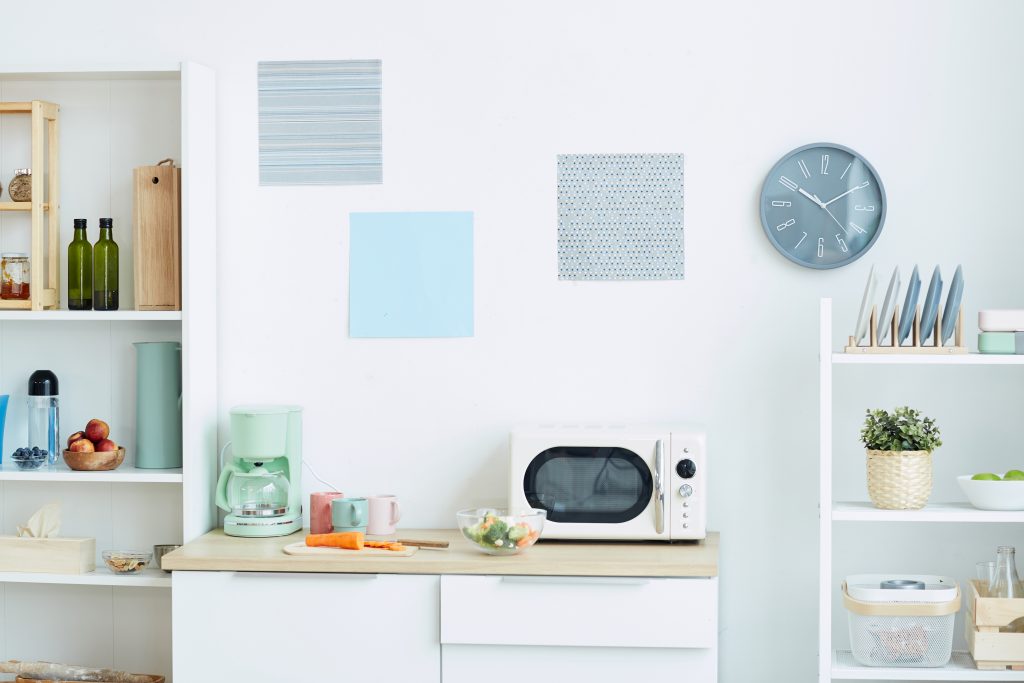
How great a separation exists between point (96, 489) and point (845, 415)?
2014mm

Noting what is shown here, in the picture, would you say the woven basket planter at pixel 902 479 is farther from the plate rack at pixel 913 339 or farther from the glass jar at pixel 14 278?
the glass jar at pixel 14 278

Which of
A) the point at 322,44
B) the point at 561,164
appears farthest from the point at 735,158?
the point at 322,44

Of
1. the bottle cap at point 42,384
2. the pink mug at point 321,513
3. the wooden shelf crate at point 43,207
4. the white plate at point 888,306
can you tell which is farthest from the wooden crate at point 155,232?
the white plate at point 888,306

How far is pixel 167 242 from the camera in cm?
277

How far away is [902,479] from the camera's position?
2488 millimetres

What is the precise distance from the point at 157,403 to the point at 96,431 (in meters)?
0.17

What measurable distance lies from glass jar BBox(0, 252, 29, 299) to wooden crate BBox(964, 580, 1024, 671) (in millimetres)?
2446

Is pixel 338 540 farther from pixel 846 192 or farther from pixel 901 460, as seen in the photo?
pixel 846 192

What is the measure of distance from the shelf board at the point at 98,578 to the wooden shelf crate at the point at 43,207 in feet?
2.24

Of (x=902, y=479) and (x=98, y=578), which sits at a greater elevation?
(x=902, y=479)

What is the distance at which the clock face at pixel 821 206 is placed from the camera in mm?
2732

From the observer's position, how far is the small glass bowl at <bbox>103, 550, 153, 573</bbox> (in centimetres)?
276

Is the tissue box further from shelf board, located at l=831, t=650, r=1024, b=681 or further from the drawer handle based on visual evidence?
shelf board, located at l=831, t=650, r=1024, b=681

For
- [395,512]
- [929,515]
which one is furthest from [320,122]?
[929,515]
